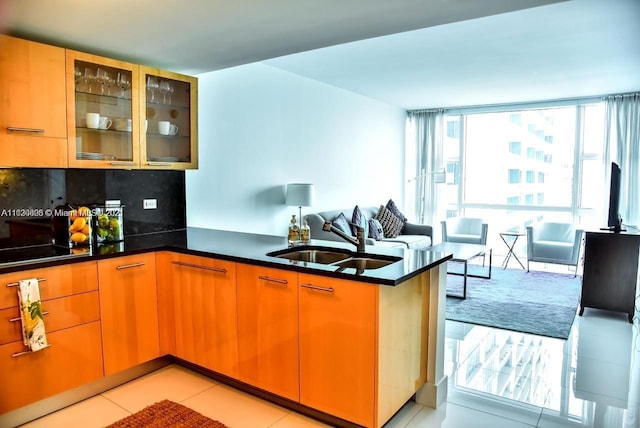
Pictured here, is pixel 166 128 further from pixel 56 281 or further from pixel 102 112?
pixel 56 281

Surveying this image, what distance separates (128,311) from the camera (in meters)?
2.81

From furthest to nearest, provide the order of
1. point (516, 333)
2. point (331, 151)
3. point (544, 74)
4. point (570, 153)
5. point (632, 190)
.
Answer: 1. point (570, 153)
2. point (632, 190)
3. point (331, 151)
4. point (544, 74)
5. point (516, 333)

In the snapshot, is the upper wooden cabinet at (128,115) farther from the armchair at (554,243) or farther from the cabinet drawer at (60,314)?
the armchair at (554,243)

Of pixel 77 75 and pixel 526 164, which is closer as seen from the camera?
pixel 77 75

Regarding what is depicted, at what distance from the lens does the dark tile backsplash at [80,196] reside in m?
2.76

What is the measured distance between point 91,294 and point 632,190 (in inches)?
284

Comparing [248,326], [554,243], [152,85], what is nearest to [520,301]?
[554,243]

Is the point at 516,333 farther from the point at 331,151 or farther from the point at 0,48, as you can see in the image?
the point at 0,48

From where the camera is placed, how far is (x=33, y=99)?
8.38 feet

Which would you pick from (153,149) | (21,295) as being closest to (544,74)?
(153,149)

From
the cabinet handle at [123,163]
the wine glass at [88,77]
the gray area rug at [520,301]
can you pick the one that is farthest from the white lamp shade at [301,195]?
the wine glass at [88,77]

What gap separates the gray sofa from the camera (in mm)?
5422

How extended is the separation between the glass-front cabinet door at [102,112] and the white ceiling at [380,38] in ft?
0.47

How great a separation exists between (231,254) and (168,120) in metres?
1.35
